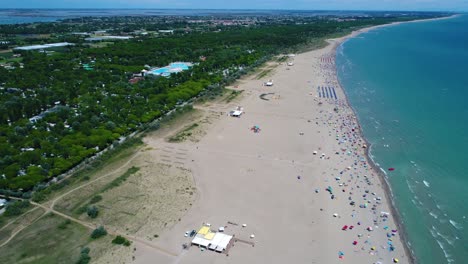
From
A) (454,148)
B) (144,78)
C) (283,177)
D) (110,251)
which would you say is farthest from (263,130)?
(144,78)

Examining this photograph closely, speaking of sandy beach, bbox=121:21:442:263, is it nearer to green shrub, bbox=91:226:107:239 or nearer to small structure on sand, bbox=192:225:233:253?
small structure on sand, bbox=192:225:233:253

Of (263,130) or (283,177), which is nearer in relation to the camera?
(283,177)

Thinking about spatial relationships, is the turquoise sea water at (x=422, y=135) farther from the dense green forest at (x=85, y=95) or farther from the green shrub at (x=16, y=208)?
the green shrub at (x=16, y=208)

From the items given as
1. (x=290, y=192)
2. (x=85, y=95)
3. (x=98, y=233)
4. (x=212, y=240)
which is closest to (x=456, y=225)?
(x=290, y=192)

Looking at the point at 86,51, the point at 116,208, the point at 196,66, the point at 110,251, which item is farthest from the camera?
the point at 86,51

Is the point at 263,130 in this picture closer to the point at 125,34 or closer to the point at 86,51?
the point at 86,51
